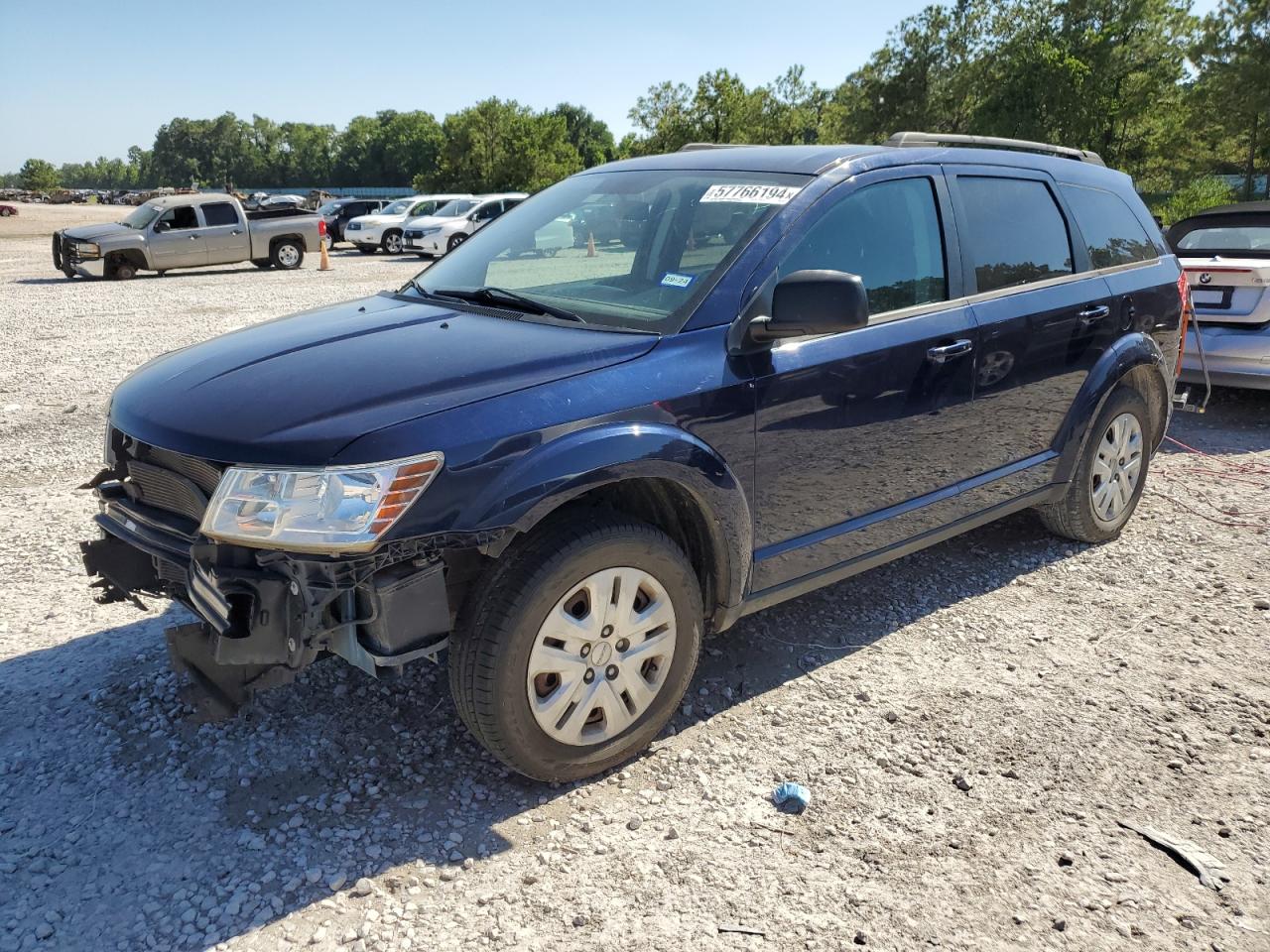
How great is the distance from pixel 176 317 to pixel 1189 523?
12.8 meters

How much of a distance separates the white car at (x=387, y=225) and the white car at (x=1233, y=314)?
75.6 feet

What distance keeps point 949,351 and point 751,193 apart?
1.00 meters

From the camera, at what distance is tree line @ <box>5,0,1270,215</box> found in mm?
26141

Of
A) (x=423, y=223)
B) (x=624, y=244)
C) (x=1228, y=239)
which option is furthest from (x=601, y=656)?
(x=423, y=223)

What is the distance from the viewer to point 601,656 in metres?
3.03

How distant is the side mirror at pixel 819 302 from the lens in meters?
3.06

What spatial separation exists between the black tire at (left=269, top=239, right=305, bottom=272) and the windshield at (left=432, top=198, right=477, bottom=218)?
4.88m

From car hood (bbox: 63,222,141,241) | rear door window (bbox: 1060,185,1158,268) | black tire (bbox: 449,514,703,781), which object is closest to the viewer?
black tire (bbox: 449,514,703,781)

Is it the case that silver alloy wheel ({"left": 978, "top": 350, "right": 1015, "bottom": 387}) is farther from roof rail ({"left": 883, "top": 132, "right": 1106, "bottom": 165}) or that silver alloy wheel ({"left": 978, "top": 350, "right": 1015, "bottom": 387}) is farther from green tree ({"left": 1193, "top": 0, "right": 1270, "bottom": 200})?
green tree ({"left": 1193, "top": 0, "right": 1270, "bottom": 200})

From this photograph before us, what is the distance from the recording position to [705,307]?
3.23 metres

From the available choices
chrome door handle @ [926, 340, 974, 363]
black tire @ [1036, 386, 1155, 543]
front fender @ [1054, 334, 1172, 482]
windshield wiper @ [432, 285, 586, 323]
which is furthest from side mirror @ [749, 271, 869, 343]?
black tire @ [1036, 386, 1155, 543]

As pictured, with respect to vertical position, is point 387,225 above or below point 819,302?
above

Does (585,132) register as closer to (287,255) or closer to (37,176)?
(37,176)

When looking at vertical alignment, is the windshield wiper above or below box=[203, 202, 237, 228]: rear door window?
below
